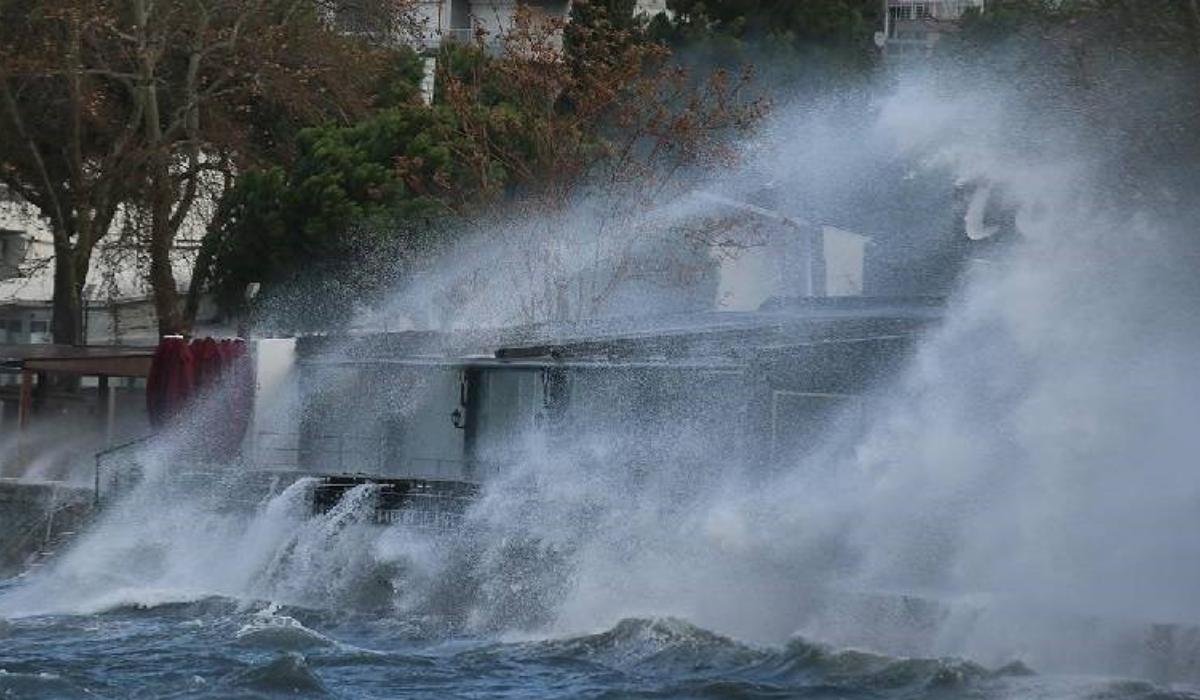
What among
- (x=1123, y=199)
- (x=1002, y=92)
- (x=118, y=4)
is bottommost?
(x=1123, y=199)

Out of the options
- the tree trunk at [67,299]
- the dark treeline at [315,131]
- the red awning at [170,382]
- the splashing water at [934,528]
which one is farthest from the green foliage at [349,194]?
the splashing water at [934,528]

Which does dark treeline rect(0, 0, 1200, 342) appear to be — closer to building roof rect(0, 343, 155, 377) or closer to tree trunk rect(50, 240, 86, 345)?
tree trunk rect(50, 240, 86, 345)

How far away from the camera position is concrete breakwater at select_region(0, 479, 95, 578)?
30.8 m

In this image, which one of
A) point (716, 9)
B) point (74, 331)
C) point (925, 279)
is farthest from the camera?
point (716, 9)

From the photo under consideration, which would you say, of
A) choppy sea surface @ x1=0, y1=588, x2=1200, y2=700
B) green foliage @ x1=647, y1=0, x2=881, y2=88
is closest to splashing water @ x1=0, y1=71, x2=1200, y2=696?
choppy sea surface @ x1=0, y1=588, x2=1200, y2=700

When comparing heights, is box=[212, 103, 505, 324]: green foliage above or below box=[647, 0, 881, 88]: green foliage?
below

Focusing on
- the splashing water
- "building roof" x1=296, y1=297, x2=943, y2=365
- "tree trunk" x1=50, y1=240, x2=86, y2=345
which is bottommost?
the splashing water

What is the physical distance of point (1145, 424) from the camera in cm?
1806

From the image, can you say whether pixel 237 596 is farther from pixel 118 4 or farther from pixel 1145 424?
pixel 118 4

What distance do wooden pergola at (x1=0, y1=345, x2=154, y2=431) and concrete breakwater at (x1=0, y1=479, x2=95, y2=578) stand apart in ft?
8.74

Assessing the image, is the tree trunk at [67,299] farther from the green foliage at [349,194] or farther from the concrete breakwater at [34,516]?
the concrete breakwater at [34,516]

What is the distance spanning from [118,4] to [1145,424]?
24888 mm

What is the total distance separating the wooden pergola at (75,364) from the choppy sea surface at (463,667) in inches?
571

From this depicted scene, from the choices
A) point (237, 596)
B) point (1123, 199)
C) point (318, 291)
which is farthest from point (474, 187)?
point (1123, 199)
